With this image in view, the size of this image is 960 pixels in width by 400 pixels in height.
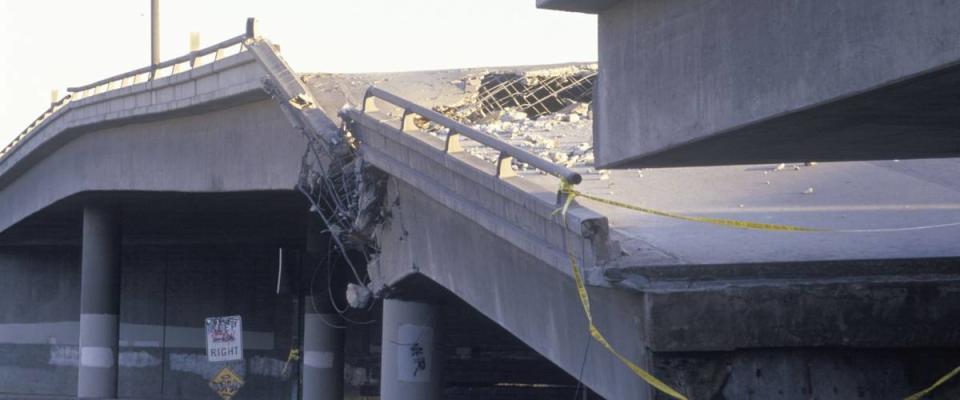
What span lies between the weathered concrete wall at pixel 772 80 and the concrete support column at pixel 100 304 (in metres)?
24.0

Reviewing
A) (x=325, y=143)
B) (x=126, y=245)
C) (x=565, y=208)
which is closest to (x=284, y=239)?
(x=126, y=245)

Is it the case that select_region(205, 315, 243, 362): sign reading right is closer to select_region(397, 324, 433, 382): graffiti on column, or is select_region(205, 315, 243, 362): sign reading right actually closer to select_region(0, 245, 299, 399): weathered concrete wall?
select_region(397, 324, 433, 382): graffiti on column

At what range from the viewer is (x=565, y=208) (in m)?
10.3

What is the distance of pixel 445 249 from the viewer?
1498 centimetres

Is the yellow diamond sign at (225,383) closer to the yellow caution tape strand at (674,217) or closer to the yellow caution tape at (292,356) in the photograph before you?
the yellow caution tape at (292,356)

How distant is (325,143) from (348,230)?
1306 millimetres

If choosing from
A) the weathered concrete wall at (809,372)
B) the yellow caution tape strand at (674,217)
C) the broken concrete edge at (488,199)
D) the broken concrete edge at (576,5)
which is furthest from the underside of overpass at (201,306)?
the weathered concrete wall at (809,372)

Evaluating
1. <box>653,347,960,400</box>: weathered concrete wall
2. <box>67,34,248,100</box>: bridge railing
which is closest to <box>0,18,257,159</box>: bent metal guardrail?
<box>67,34,248,100</box>: bridge railing

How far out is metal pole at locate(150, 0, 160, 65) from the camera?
124ft

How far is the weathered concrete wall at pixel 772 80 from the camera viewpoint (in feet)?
21.3

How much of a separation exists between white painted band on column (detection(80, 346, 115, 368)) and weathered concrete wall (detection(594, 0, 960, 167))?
24104mm

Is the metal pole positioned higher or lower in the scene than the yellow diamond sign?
higher

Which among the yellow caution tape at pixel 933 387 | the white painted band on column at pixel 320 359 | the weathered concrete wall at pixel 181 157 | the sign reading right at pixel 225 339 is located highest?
the weathered concrete wall at pixel 181 157

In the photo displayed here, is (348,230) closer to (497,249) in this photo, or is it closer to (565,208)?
(497,249)
